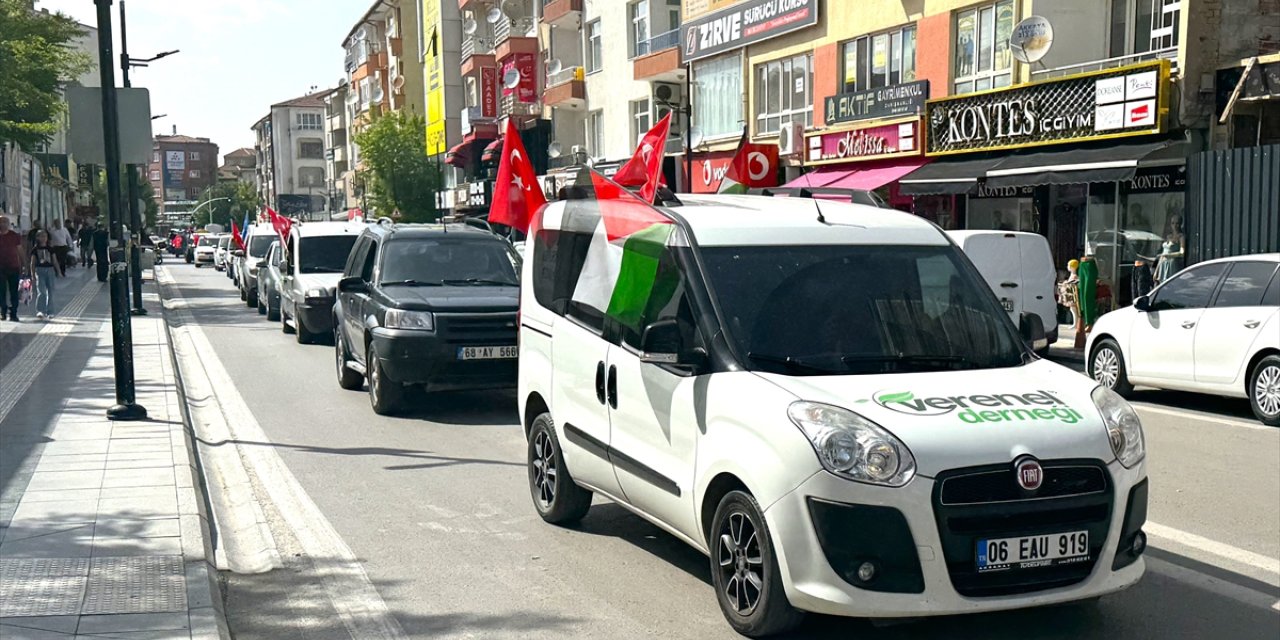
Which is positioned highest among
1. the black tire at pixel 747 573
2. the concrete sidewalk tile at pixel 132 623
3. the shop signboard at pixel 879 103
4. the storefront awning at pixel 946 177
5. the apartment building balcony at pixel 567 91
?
the apartment building balcony at pixel 567 91

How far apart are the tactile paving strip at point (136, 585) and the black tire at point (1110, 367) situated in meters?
10.00

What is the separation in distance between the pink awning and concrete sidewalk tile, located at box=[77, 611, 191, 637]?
1925 cm

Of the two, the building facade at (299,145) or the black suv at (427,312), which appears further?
the building facade at (299,145)

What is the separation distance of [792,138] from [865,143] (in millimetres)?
3099

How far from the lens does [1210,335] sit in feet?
38.8

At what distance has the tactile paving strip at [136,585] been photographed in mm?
5332

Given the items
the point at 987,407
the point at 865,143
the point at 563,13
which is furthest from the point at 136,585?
the point at 563,13

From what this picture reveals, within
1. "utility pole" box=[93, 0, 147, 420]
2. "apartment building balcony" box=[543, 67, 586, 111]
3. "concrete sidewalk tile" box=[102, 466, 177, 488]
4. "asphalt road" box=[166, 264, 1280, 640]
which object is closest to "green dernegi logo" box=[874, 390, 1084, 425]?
"asphalt road" box=[166, 264, 1280, 640]

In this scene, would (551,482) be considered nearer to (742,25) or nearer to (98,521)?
(98,521)

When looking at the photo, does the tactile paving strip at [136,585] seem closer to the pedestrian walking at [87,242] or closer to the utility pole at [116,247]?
the utility pole at [116,247]

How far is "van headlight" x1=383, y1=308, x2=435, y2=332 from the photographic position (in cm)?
1124

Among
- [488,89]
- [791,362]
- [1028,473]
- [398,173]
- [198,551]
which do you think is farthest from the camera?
[398,173]

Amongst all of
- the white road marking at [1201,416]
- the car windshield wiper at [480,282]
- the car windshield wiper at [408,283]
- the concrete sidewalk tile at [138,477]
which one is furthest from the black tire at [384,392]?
the white road marking at [1201,416]

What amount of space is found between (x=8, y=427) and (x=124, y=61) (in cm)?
2187
